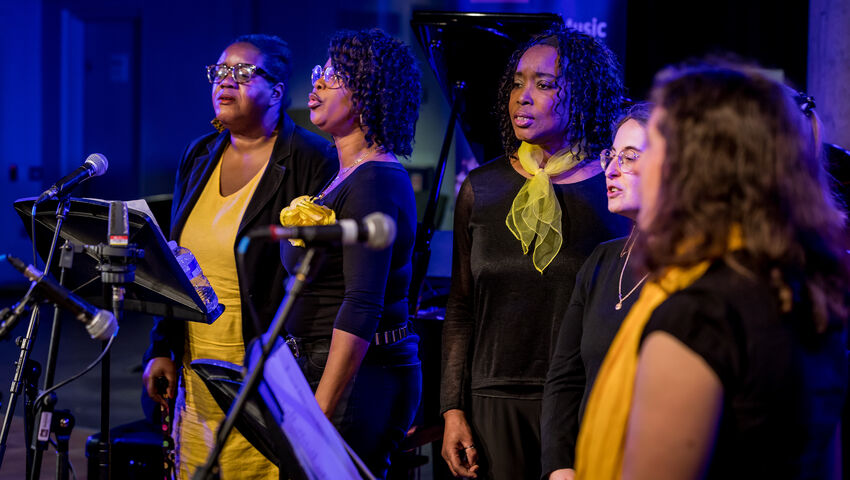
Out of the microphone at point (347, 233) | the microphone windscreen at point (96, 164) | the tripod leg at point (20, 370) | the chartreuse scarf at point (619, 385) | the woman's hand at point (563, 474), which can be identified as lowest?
the woman's hand at point (563, 474)

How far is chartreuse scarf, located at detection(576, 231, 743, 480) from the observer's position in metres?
1.22

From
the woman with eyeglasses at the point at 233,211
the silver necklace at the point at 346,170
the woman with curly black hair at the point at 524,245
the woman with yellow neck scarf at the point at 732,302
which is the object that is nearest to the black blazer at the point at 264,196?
the woman with eyeglasses at the point at 233,211

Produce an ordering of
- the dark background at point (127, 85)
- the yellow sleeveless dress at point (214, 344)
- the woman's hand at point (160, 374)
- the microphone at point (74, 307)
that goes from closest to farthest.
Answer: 1. the microphone at point (74, 307)
2. the yellow sleeveless dress at point (214, 344)
3. the woman's hand at point (160, 374)
4. the dark background at point (127, 85)

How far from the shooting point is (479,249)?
7.39ft

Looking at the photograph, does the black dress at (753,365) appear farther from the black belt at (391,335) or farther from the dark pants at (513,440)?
the black belt at (391,335)

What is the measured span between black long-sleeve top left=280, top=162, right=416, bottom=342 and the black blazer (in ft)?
1.04

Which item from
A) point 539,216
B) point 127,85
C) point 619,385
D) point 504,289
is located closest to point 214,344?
point 504,289

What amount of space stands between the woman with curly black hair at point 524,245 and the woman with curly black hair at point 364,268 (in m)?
0.15

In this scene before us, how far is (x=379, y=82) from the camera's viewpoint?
2428mm

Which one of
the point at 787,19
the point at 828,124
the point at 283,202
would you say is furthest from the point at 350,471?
the point at 787,19

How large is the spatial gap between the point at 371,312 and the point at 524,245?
429 millimetres

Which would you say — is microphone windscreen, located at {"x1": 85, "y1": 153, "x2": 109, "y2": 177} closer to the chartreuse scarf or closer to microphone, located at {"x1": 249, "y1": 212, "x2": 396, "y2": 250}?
microphone, located at {"x1": 249, "y1": 212, "x2": 396, "y2": 250}

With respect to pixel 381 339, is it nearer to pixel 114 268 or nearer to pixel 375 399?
pixel 375 399

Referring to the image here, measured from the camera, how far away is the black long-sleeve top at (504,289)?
7.06ft
